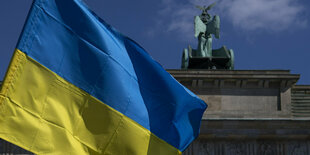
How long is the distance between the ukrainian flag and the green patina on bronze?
14.8 metres

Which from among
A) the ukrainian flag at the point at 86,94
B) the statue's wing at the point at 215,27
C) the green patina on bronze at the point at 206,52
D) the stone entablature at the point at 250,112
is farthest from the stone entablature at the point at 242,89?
the ukrainian flag at the point at 86,94

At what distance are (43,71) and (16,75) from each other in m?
0.55

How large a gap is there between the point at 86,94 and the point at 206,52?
16849mm

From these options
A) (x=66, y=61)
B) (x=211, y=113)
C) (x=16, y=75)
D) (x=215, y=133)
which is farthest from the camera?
(x=211, y=113)

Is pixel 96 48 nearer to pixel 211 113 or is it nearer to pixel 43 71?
pixel 43 71

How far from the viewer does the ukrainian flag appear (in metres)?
10.0

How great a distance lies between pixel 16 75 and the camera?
9.95 m

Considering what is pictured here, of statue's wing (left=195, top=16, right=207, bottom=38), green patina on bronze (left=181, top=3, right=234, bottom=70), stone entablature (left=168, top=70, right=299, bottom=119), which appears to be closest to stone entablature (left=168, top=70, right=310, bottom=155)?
stone entablature (left=168, top=70, right=299, bottom=119)

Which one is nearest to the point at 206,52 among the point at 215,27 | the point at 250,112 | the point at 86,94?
the point at 215,27

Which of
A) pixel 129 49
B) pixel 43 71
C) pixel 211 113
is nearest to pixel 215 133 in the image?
pixel 211 113

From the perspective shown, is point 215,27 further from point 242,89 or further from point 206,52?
point 242,89

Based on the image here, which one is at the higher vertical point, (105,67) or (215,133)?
(215,133)

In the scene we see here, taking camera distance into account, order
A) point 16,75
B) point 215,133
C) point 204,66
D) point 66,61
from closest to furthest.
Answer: point 16,75 → point 66,61 → point 215,133 → point 204,66

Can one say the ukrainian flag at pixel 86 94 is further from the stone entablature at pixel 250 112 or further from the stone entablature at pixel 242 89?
the stone entablature at pixel 242 89
